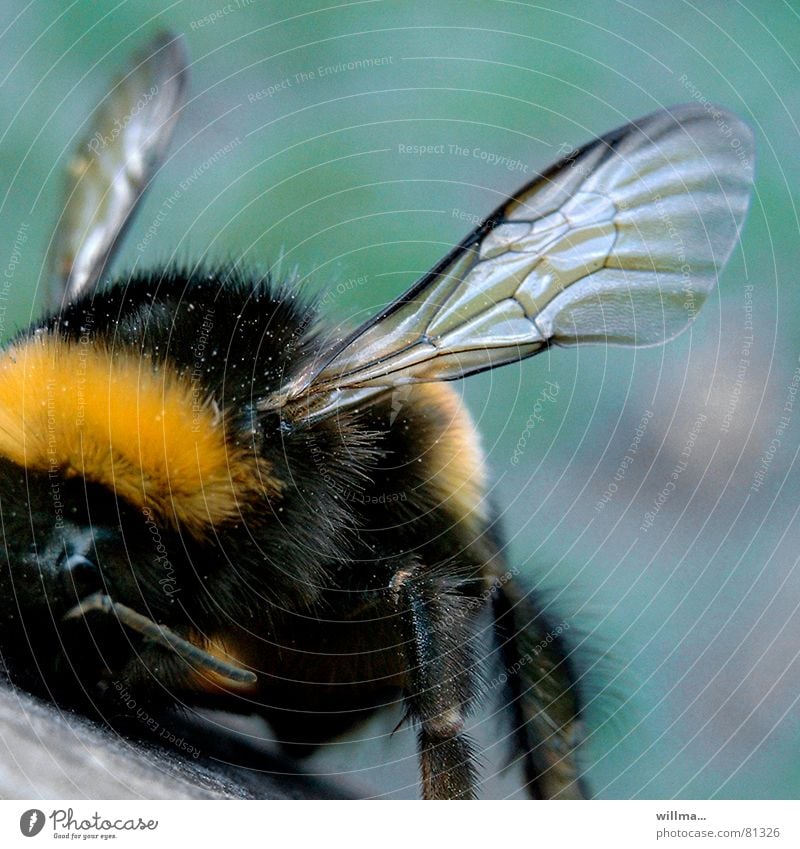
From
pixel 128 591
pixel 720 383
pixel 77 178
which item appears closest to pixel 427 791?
pixel 128 591

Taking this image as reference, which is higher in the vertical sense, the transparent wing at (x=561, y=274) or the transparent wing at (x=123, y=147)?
the transparent wing at (x=123, y=147)

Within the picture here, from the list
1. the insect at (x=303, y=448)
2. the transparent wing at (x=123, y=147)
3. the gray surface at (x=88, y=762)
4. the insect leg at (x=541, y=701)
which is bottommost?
the insect leg at (x=541, y=701)

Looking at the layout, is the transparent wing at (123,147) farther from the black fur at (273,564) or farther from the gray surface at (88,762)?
the gray surface at (88,762)

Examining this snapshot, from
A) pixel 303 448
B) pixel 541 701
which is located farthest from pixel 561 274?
pixel 541 701

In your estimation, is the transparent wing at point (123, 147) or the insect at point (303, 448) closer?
the insect at point (303, 448)

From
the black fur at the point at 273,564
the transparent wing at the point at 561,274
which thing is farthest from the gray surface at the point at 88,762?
the transparent wing at the point at 561,274

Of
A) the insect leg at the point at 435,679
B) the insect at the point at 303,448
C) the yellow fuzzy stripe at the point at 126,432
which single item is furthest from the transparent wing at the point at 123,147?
the insect leg at the point at 435,679

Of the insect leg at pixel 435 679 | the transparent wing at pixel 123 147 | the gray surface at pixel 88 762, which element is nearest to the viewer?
the gray surface at pixel 88 762

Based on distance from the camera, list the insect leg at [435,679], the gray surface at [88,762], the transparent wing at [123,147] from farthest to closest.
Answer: the transparent wing at [123,147]
the insect leg at [435,679]
the gray surface at [88,762]
